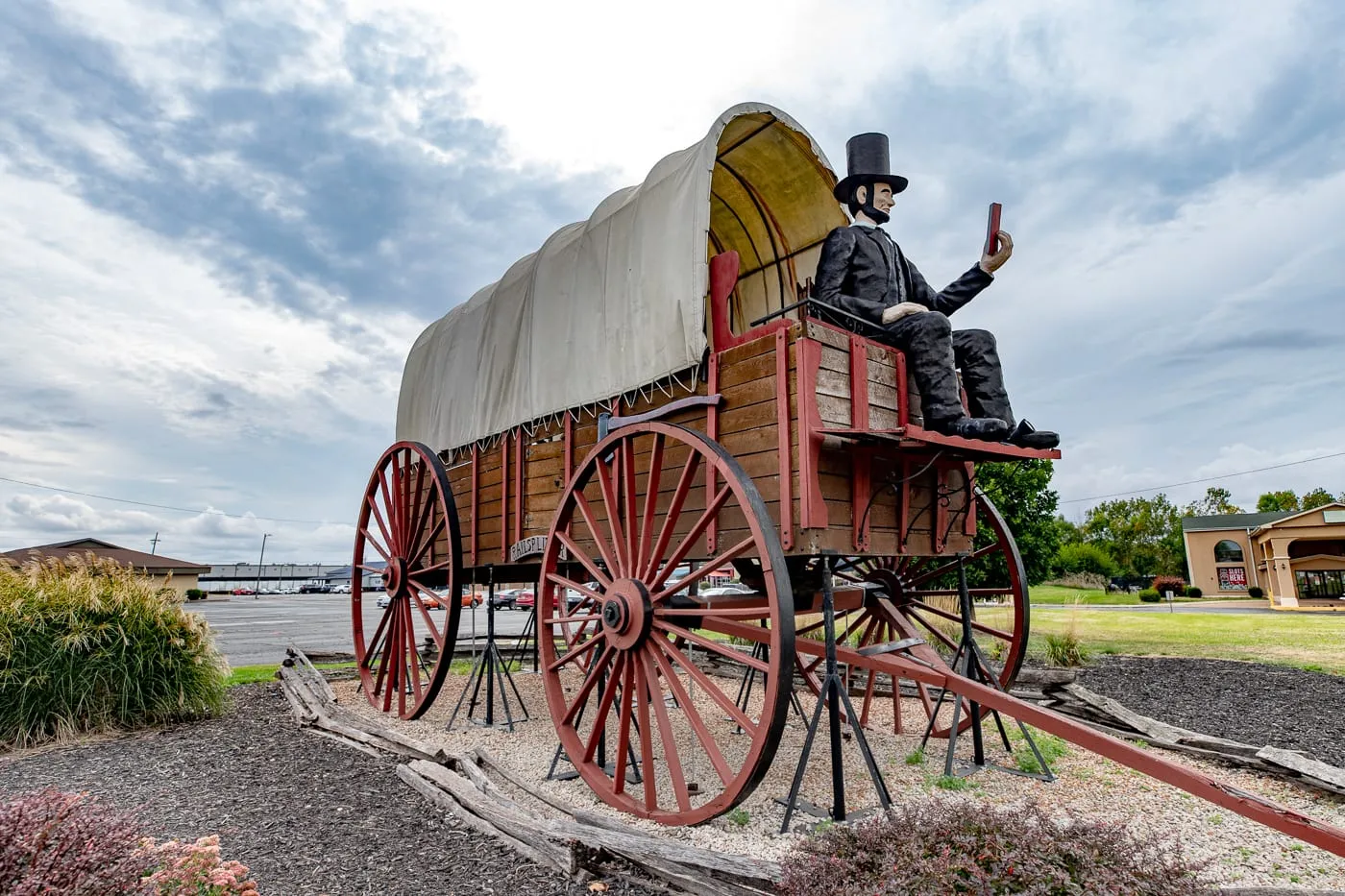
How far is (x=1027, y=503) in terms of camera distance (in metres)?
12.9

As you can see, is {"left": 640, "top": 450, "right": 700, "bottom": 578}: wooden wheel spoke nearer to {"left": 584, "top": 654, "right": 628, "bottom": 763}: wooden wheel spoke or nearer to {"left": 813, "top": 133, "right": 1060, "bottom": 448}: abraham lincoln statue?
{"left": 584, "top": 654, "right": 628, "bottom": 763}: wooden wheel spoke

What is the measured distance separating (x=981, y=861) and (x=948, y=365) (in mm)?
2674

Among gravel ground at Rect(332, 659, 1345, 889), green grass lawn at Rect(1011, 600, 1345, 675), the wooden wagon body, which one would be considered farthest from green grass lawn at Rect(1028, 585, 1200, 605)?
the wooden wagon body

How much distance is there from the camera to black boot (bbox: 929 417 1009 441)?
3.98 meters

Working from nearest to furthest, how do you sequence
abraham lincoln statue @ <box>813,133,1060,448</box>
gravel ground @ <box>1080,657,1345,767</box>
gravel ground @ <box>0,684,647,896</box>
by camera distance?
gravel ground @ <box>0,684,647,896</box>
abraham lincoln statue @ <box>813,133,1060,448</box>
gravel ground @ <box>1080,657,1345,767</box>

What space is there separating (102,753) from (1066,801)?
6.82 metres

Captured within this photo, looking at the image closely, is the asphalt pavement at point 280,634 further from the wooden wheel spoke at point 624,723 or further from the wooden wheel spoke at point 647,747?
the wooden wheel spoke at point 647,747

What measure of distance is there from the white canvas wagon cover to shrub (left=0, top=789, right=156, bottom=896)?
321 cm

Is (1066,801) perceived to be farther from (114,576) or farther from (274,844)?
(114,576)

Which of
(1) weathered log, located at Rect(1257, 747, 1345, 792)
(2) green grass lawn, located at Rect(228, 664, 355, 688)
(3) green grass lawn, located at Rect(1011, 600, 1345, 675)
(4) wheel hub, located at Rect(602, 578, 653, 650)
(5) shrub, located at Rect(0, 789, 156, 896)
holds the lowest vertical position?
(1) weathered log, located at Rect(1257, 747, 1345, 792)

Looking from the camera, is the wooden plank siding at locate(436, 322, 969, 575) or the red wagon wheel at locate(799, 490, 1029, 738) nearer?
the wooden plank siding at locate(436, 322, 969, 575)

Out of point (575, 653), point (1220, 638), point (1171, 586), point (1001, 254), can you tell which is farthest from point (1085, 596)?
point (575, 653)

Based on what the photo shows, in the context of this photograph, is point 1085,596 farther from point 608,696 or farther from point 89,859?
point 89,859

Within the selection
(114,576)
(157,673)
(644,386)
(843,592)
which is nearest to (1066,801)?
(843,592)
